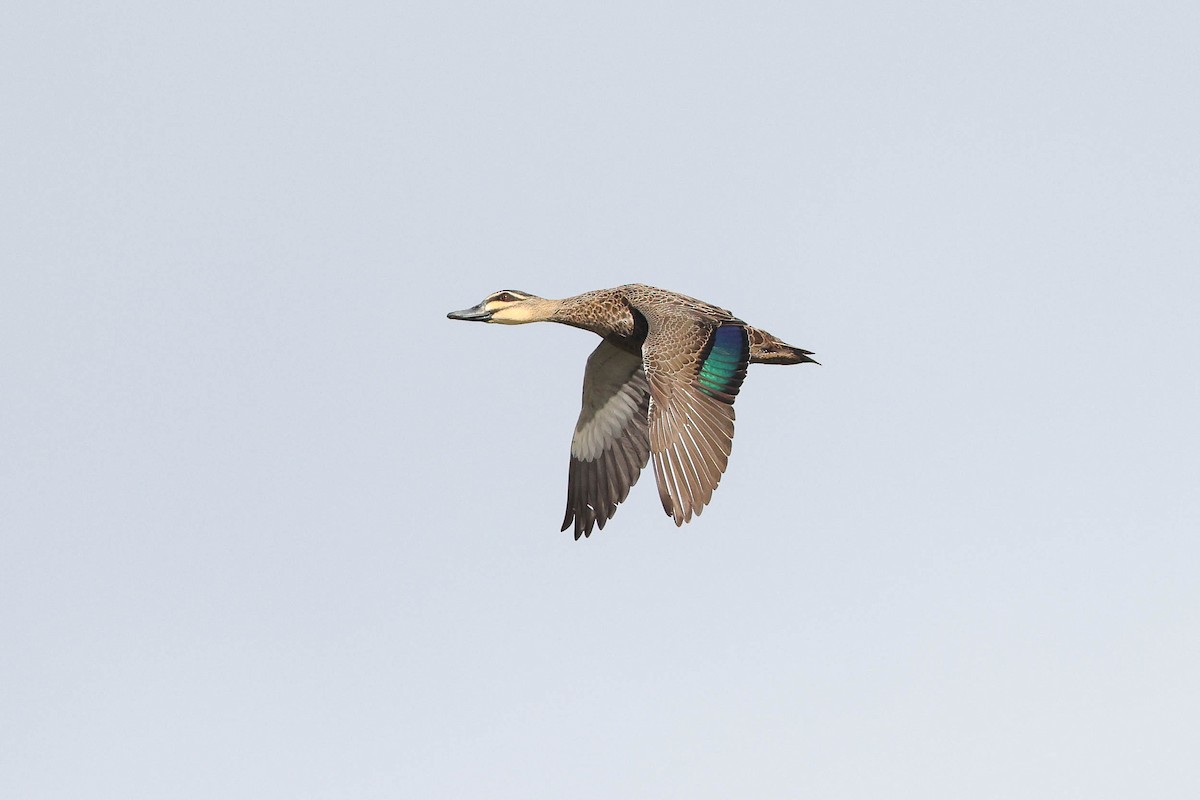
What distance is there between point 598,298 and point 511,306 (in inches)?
58.1

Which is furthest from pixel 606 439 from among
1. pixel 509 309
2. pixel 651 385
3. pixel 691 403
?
pixel 691 403

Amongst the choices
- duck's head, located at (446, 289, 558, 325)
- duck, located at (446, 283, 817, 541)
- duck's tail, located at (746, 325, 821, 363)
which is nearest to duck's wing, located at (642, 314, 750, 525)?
duck, located at (446, 283, 817, 541)

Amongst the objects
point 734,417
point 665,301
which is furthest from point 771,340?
Answer: point 734,417

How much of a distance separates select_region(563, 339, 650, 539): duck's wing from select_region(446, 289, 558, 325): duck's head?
57.8 inches

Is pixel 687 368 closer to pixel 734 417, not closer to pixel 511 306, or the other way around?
pixel 734 417

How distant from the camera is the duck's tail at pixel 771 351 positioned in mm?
25172

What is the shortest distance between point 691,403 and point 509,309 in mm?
5084

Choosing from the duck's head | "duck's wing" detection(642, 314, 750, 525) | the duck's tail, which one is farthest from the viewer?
the duck's head

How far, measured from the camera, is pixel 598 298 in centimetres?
2597

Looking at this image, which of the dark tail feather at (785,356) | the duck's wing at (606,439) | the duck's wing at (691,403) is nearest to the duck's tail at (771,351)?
the dark tail feather at (785,356)

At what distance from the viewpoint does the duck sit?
22.0 metres

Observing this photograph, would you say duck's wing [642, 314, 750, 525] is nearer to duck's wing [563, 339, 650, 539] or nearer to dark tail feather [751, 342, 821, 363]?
dark tail feather [751, 342, 821, 363]

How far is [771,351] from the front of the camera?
25.3m

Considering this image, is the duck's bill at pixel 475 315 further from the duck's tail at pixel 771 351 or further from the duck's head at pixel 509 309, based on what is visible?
the duck's tail at pixel 771 351
